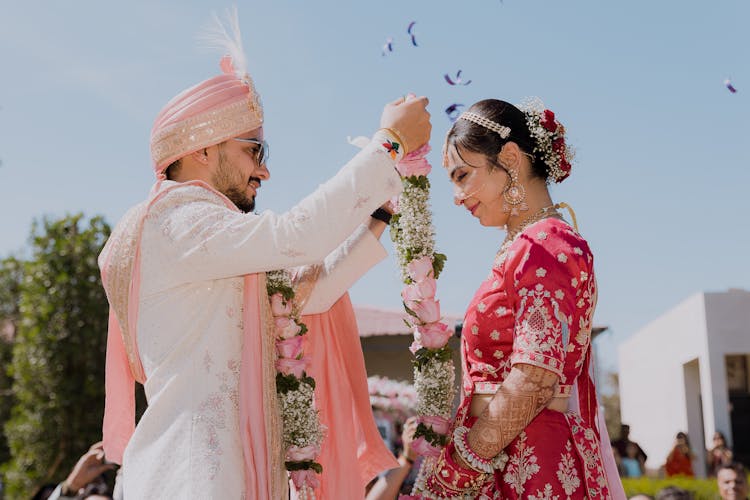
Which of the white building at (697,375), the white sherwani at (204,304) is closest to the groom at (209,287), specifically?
the white sherwani at (204,304)

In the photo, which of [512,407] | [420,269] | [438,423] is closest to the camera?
[512,407]

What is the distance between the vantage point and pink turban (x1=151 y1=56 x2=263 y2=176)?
351 centimetres

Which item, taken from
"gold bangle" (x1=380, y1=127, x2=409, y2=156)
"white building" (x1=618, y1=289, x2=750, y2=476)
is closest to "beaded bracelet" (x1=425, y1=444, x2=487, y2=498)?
"gold bangle" (x1=380, y1=127, x2=409, y2=156)

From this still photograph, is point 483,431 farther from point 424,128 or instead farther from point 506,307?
point 424,128

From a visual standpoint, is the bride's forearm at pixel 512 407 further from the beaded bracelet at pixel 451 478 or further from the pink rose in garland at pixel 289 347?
the pink rose in garland at pixel 289 347

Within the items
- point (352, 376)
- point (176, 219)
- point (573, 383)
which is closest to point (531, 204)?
point (573, 383)

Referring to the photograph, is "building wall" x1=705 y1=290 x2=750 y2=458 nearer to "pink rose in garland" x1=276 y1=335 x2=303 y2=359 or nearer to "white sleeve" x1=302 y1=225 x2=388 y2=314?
"white sleeve" x1=302 y1=225 x2=388 y2=314

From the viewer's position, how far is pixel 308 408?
3434 mm

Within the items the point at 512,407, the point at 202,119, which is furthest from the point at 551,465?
the point at 202,119

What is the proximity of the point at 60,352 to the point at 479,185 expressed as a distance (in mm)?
12536

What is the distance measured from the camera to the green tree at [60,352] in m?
14.4

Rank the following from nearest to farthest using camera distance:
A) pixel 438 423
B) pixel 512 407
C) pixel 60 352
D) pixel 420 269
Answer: pixel 512 407, pixel 438 423, pixel 420 269, pixel 60 352

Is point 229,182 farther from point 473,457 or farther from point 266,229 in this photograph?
point 473,457

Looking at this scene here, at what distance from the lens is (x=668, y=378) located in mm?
24734
